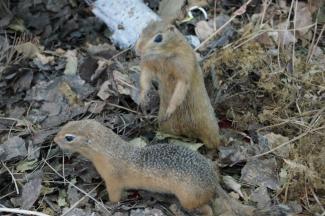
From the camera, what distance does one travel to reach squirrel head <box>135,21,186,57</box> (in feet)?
12.2

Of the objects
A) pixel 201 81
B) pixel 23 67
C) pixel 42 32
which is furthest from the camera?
pixel 42 32

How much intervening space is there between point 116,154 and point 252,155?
111 centimetres

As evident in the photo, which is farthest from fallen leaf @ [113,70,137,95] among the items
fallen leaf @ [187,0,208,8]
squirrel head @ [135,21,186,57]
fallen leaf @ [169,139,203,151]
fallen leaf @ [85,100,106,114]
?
fallen leaf @ [187,0,208,8]

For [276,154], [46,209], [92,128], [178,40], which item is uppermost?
[178,40]

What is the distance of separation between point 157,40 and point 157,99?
40.9 inches

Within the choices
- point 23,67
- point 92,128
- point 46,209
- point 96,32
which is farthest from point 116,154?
point 96,32

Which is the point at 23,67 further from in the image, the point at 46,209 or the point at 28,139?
the point at 46,209

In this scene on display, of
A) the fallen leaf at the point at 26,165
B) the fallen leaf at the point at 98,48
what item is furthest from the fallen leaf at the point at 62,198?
the fallen leaf at the point at 98,48

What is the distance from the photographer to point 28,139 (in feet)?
14.3

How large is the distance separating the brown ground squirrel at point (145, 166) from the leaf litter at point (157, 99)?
0.17 m

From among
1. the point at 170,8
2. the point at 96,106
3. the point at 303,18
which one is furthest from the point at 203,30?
the point at 96,106

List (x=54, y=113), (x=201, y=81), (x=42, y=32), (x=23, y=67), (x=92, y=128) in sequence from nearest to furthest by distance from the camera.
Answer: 1. (x=92, y=128)
2. (x=201, y=81)
3. (x=54, y=113)
4. (x=23, y=67)
5. (x=42, y=32)

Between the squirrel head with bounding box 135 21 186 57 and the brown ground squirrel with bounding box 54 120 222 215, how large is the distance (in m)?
0.59

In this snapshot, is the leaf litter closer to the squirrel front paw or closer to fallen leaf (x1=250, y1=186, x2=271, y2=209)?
fallen leaf (x1=250, y1=186, x2=271, y2=209)
